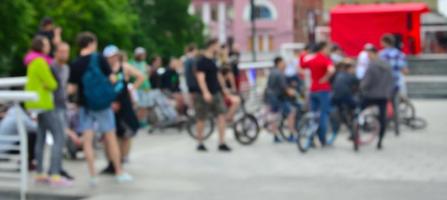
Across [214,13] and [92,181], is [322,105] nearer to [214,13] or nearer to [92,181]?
[92,181]

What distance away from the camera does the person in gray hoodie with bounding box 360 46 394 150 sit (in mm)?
16375

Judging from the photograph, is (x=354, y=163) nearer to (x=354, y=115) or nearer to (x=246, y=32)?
(x=354, y=115)

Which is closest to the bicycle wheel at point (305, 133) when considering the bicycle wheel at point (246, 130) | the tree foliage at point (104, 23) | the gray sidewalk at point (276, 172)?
the gray sidewalk at point (276, 172)

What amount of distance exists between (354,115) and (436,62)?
27594 mm

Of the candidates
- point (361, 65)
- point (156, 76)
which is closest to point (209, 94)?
point (156, 76)

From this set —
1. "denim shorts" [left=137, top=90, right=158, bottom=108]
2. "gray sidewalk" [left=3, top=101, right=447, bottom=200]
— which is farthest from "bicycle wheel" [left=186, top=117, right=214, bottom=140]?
"denim shorts" [left=137, top=90, right=158, bottom=108]

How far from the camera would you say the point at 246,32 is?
49625 millimetres

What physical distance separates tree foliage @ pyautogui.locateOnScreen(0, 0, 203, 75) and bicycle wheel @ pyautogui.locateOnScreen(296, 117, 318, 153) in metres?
26.0

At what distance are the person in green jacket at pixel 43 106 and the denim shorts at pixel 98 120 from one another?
0.90 feet

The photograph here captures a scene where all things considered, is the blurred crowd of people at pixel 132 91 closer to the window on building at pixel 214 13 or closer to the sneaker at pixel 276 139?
the sneaker at pixel 276 139

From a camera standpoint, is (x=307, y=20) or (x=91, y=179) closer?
(x=91, y=179)

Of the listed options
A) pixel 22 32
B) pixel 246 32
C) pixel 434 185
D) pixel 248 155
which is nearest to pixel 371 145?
pixel 248 155

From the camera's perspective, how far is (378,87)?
1638 centimetres

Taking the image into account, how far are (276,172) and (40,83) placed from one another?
3.28m
